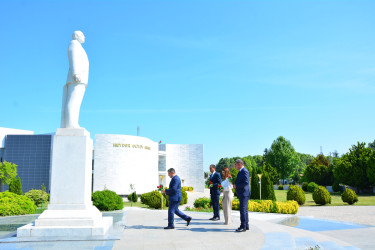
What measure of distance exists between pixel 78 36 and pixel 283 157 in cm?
5787

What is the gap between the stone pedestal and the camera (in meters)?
6.24

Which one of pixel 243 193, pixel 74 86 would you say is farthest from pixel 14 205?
pixel 243 193

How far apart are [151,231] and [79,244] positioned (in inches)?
73.9

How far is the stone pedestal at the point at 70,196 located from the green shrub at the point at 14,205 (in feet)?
20.8

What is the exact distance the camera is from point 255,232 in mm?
6820

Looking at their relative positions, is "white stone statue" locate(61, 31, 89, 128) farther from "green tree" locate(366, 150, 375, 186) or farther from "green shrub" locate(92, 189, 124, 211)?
"green tree" locate(366, 150, 375, 186)

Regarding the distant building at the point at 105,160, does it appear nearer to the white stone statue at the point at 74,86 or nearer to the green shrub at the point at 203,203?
the green shrub at the point at 203,203

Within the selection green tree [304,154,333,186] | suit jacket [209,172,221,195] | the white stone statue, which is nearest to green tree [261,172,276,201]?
suit jacket [209,172,221,195]

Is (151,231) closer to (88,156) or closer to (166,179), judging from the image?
(88,156)

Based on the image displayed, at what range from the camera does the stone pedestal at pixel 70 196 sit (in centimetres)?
624

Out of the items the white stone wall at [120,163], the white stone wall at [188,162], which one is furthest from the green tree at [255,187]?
the white stone wall at [188,162]

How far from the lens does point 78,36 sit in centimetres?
766

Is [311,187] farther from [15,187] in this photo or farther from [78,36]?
[78,36]

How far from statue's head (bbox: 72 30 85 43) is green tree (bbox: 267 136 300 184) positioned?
57.5 metres
